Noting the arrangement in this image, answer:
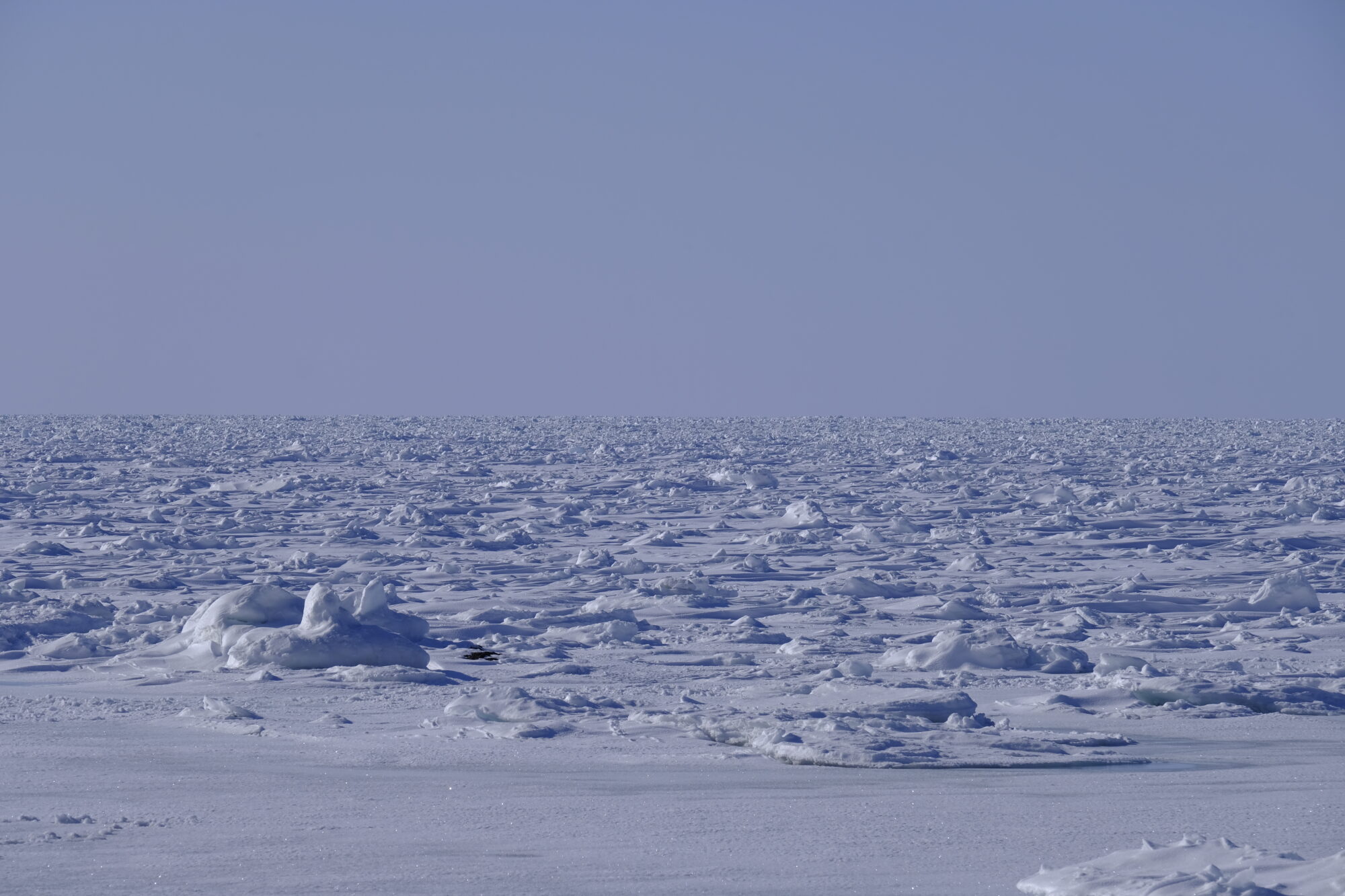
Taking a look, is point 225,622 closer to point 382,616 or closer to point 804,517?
point 382,616

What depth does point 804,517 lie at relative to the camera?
51.5 feet

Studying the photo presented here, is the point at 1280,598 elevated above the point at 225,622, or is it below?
above

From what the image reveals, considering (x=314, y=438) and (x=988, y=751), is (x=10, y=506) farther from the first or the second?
(x=314, y=438)

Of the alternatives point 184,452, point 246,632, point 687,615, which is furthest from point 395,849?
point 184,452

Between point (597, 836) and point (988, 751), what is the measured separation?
1.55 meters

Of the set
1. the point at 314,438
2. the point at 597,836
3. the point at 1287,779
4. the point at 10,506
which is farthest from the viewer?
the point at 314,438

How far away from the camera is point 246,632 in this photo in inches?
273

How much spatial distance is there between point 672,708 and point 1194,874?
106 inches

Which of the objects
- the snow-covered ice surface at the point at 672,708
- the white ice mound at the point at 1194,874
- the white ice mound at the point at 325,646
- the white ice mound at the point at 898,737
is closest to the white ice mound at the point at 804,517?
the snow-covered ice surface at the point at 672,708

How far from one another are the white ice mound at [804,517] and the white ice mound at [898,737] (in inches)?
373

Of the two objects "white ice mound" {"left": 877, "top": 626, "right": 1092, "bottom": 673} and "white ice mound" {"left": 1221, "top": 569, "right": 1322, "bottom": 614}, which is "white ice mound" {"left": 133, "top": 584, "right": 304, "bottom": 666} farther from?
"white ice mound" {"left": 1221, "top": 569, "right": 1322, "bottom": 614}

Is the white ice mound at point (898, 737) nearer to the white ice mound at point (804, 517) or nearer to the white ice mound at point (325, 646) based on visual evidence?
the white ice mound at point (325, 646)

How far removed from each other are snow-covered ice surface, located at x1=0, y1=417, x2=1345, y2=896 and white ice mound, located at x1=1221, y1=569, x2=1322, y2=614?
43 millimetres

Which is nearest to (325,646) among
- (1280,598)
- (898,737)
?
(898,737)
